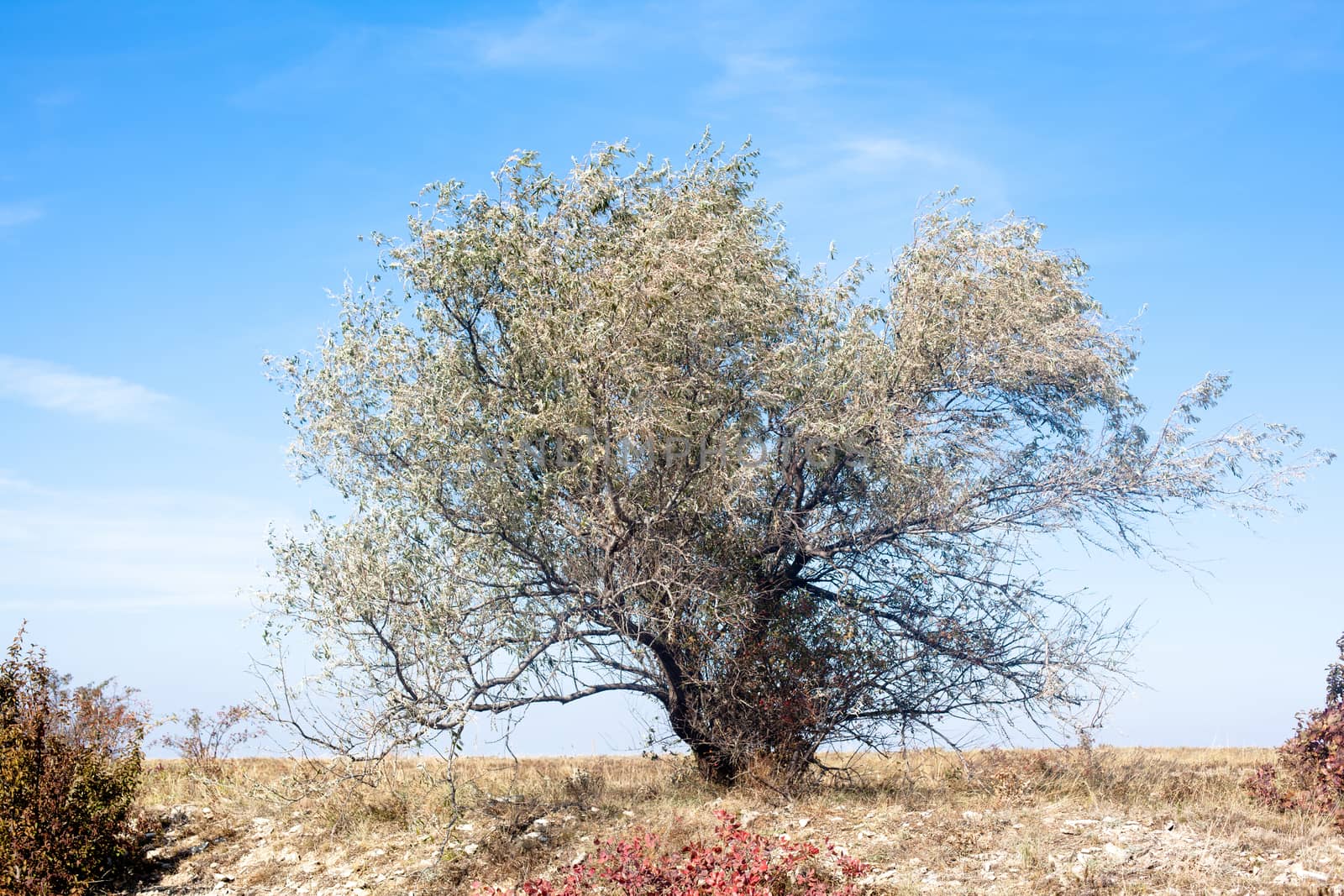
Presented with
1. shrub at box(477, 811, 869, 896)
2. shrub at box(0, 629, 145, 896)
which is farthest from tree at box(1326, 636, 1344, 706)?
shrub at box(0, 629, 145, 896)

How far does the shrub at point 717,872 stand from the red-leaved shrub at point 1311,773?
251 inches

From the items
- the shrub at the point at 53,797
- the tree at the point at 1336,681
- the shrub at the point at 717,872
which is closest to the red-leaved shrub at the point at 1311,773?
the tree at the point at 1336,681

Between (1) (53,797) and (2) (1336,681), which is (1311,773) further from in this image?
(1) (53,797)

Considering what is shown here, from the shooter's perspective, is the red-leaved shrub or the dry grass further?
the red-leaved shrub

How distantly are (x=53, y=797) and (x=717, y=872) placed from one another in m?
8.51

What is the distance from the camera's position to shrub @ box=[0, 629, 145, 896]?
40.9ft

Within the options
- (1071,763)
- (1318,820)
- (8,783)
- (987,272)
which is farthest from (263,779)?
(1318,820)

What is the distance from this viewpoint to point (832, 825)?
1220cm

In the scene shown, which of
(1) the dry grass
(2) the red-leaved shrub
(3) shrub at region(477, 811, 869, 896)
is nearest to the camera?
(3) shrub at region(477, 811, 869, 896)

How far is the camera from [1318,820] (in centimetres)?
1252

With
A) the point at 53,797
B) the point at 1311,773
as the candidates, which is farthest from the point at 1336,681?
the point at 53,797

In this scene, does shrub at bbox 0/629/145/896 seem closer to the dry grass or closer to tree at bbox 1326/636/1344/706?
the dry grass

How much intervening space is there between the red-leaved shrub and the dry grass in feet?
1.26

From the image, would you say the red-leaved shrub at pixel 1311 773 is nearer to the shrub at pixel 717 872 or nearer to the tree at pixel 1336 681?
the tree at pixel 1336 681
